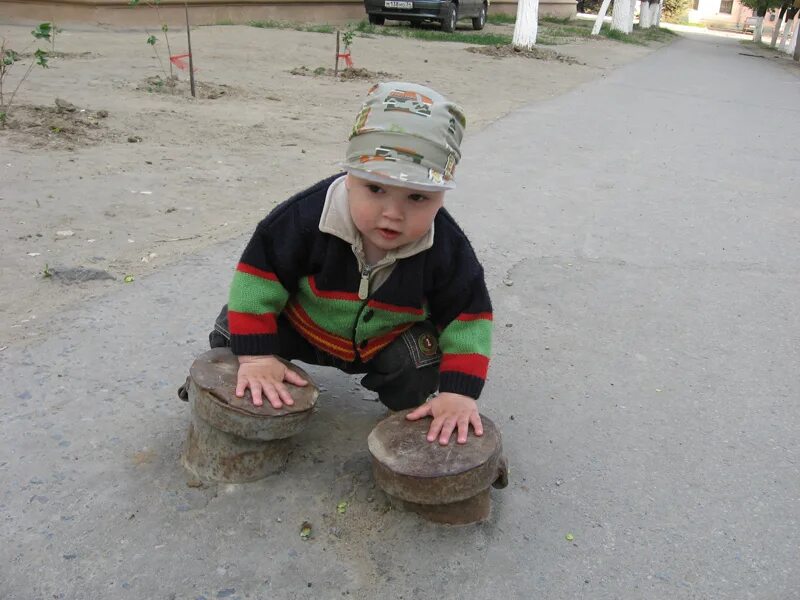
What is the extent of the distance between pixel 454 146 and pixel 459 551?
0.95 metres

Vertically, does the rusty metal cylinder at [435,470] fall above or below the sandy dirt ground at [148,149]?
above

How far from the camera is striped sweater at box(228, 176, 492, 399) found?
1.99 metres

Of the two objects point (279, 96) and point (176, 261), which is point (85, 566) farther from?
point (279, 96)

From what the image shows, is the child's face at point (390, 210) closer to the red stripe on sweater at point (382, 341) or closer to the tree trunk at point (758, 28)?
the red stripe on sweater at point (382, 341)

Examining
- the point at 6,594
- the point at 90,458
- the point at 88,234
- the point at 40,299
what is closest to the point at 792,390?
the point at 90,458

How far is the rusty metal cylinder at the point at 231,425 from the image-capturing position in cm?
187

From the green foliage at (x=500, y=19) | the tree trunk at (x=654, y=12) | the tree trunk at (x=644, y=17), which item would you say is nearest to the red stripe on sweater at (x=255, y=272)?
the green foliage at (x=500, y=19)

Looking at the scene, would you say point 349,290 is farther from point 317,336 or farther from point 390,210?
point 390,210

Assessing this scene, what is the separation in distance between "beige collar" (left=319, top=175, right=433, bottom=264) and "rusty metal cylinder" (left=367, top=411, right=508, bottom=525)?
0.42 metres

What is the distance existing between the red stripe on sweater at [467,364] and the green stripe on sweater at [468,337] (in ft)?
0.04

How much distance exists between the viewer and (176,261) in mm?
3365

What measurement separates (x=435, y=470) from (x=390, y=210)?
60 cm

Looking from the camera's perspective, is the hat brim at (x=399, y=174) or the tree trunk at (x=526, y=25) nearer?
the hat brim at (x=399, y=174)

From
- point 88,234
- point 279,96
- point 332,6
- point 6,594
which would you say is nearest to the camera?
point 6,594
